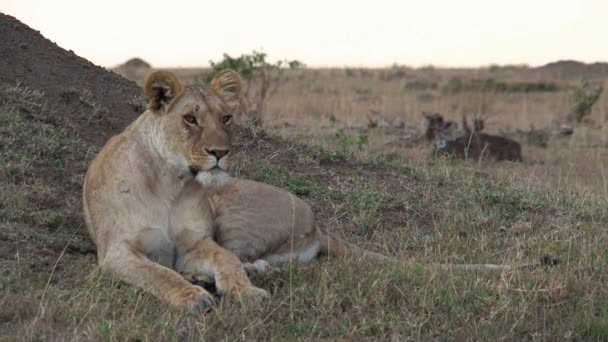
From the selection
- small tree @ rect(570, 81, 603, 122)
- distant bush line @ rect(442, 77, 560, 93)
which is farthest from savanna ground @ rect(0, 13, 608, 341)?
distant bush line @ rect(442, 77, 560, 93)

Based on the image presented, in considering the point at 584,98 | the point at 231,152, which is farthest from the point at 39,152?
the point at 584,98

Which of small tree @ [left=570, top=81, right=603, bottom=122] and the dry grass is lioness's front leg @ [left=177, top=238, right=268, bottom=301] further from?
small tree @ [left=570, top=81, right=603, bottom=122]

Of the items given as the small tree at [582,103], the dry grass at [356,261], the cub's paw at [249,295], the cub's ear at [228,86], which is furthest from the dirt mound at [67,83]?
the small tree at [582,103]

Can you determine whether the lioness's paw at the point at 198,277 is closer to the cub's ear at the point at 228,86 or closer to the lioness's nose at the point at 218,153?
the lioness's nose at the point at 218,153

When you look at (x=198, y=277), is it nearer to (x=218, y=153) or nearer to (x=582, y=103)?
(x=218, y=153)

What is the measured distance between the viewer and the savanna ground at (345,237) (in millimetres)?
4355

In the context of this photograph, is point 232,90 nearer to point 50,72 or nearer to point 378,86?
point 50,72

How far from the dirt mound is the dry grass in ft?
1.15

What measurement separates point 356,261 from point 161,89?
136cm

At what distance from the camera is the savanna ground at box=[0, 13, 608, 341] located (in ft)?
14.3

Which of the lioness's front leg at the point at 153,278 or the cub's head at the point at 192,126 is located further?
the cub's head at the point at 192,126

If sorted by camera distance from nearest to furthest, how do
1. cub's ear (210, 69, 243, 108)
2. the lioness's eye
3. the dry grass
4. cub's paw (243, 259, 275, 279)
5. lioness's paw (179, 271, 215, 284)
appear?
the dry grass
the lioness's eye
lioness's paw (179, 271, 215, 284)
cub's paw (243, 259, 275, 279)
cub's ear (210, 69, 243, 108)

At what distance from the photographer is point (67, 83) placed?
8.17 meters

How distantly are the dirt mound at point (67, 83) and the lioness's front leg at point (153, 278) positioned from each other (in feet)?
9.06
